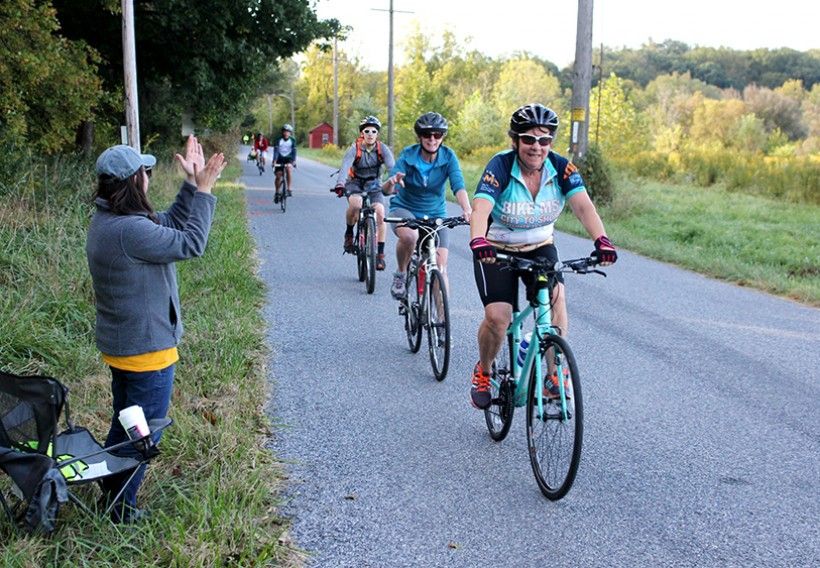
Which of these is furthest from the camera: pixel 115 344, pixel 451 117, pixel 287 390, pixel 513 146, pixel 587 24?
pixel 451 117

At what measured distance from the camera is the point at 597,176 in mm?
19625

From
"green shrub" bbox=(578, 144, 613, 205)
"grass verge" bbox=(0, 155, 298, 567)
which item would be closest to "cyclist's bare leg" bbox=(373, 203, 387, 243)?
"grass verge" bbox=(0, 155, 298, 567)

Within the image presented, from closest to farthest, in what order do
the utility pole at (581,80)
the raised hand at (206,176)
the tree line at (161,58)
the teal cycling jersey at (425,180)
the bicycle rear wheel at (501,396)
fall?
the raised hand at (206,176) → the bicycle rear wheel at (501,396) → the teal cycling jersey at (425,180) → the tree line at (161,58) → the utility pole at (581,80)

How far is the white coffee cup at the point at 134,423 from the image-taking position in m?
3.32

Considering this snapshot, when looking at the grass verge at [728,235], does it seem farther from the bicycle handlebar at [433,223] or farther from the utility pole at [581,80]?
the bicycle handlebar at [433,223]

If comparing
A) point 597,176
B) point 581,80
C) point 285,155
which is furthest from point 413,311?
point 597,176

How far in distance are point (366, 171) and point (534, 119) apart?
558 cm

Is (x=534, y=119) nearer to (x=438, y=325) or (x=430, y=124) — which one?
(x=438, y=325)

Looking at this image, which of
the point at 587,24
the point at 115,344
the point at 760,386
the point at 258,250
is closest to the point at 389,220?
the point at 760,386

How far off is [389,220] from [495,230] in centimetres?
253

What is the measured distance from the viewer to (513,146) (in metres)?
4.55

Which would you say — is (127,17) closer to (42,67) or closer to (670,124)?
(42,67)

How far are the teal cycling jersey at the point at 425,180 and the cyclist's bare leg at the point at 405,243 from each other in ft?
0.67

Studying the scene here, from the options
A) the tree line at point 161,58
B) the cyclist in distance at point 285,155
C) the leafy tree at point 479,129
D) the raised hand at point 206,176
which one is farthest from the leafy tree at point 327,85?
the raised hand at point 206,176
